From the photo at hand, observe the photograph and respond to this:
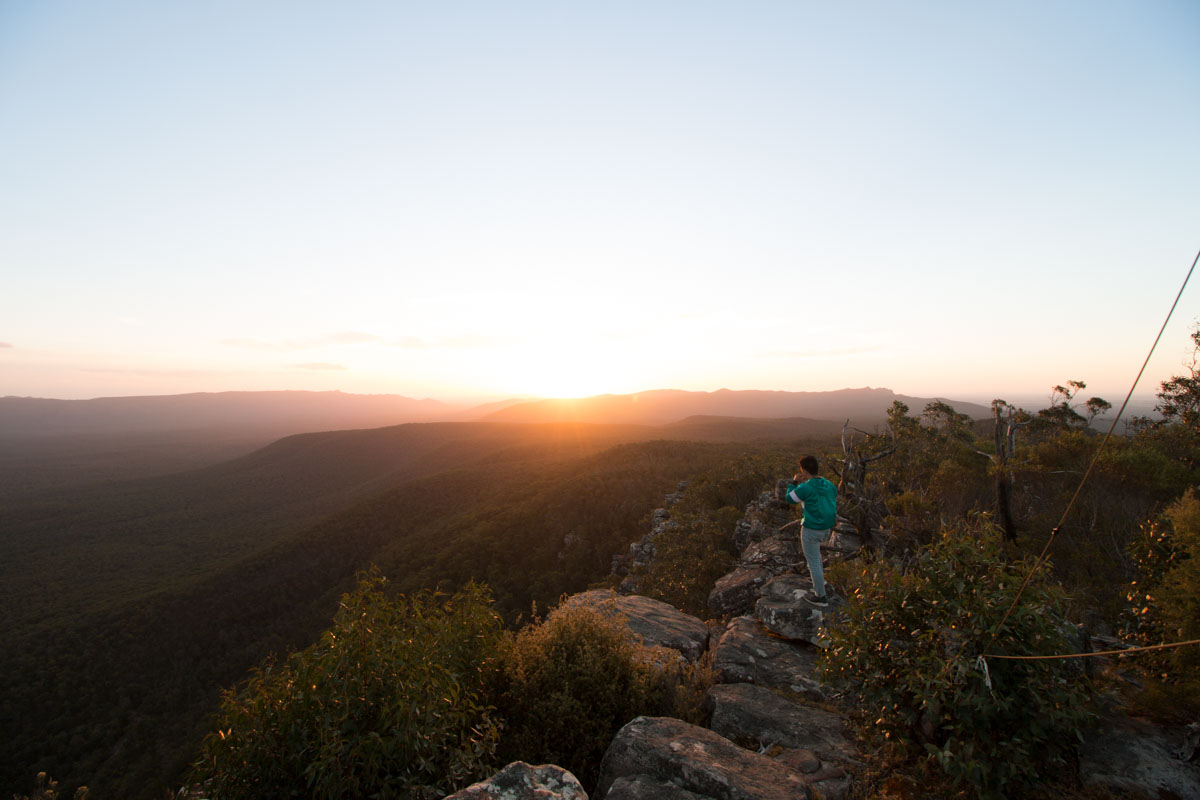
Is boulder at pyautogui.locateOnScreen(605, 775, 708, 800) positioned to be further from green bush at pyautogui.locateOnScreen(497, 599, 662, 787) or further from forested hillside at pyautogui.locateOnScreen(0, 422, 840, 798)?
forested hillside at pyautogui.locateOnScreen(0, 422, 840, 798)

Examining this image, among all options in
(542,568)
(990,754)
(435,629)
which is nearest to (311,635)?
(542,568)

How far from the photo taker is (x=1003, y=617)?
13.5ft

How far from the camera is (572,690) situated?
222 inches

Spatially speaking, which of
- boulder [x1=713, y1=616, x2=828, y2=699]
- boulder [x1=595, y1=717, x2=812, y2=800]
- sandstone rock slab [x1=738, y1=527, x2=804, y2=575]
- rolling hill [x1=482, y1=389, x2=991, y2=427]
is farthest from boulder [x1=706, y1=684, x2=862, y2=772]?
rolling hill [x1=482, y1=389, x2=991, y2=427]

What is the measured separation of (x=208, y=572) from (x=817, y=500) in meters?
46.7

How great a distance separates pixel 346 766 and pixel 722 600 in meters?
8.80

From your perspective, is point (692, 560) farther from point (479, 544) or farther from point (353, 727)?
point (479, 544)

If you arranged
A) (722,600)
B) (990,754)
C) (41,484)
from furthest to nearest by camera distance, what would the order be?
(41,484) < (722,600) < (990,754)

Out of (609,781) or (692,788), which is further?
(609,781)

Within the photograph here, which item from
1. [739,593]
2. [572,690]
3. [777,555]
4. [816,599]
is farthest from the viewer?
[777,555]

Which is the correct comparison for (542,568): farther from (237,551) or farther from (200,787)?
(237,551)

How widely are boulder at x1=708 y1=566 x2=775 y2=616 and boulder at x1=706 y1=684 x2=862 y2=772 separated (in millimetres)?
4259

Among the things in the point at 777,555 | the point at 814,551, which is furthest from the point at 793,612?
the point at 777,555

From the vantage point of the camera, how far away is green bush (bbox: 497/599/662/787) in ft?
17.2
